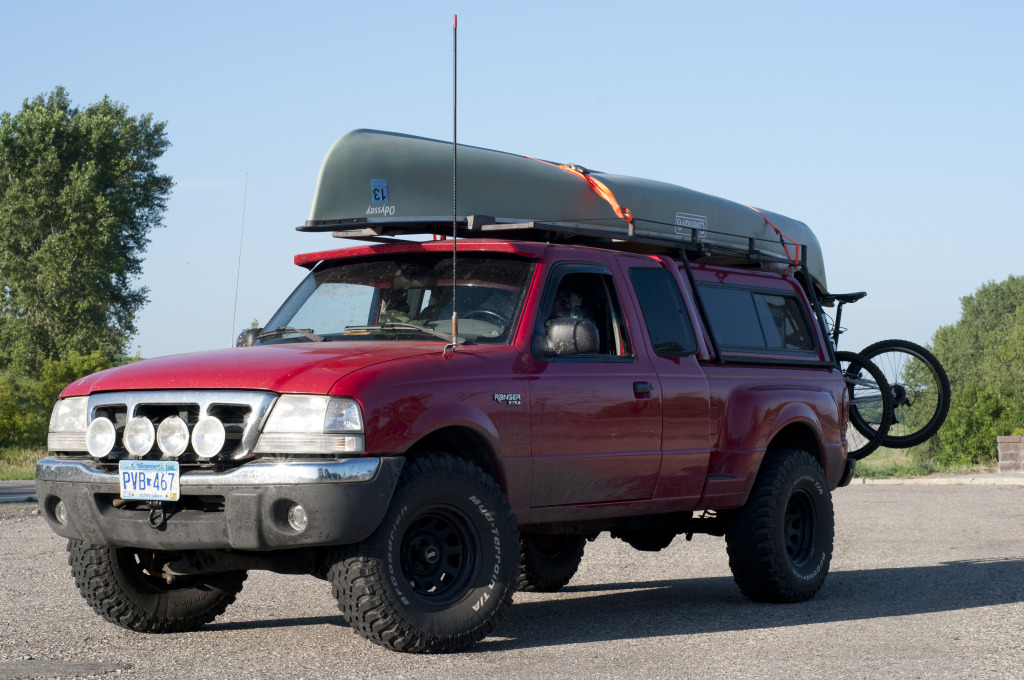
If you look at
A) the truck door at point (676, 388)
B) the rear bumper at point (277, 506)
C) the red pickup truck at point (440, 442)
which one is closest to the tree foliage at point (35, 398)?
the red pickup truck at point (440, 442)

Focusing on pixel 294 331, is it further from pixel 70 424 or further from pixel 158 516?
pixel 158 516

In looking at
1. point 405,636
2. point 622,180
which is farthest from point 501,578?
point 622,180

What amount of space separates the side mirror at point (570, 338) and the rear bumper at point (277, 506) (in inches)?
52.1

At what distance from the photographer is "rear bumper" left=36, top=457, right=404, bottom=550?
17.2ft

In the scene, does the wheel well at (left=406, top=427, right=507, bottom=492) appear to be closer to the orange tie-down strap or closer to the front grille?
the front grille

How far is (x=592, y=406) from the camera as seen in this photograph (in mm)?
6641

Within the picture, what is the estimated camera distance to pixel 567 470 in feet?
21.3

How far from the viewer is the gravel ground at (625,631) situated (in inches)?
216

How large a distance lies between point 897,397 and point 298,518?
6.44m

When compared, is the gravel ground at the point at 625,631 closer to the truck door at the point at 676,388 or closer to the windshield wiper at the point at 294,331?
the truck door at the point at 676,388

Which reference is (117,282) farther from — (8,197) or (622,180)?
(622,180)

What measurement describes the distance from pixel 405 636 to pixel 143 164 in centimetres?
5300

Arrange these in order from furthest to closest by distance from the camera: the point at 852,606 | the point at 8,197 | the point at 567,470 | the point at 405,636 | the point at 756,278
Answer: the point at 8,197, the point at 756,278, the point at 852,606, the point at 567,470, the point at 405,636

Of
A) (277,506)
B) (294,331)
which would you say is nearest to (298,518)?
(277,506)
